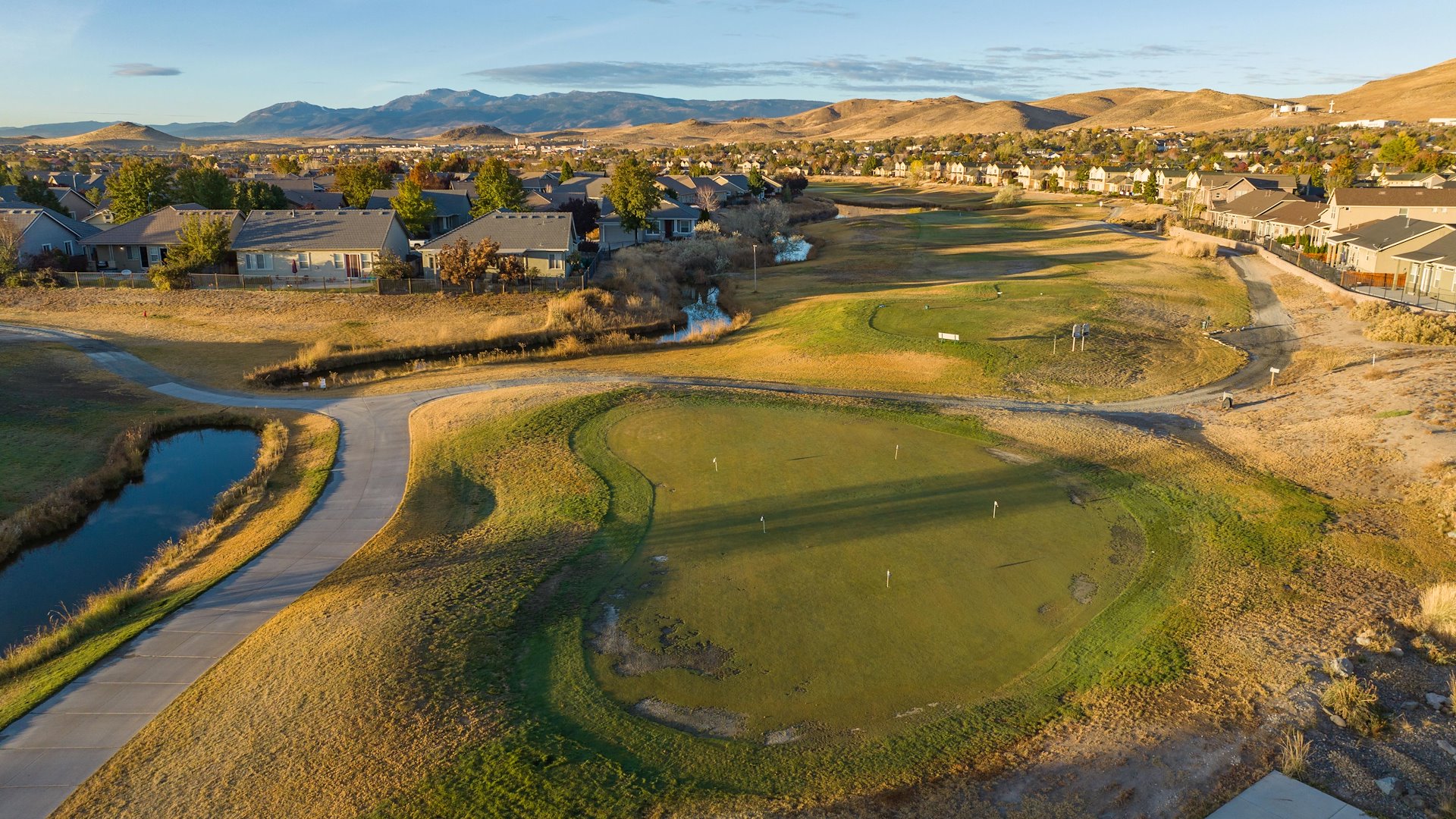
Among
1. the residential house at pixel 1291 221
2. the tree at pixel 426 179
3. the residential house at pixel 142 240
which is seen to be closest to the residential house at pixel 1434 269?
the residential house at pixel 1291 221

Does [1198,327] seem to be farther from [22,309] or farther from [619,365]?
[22,309]

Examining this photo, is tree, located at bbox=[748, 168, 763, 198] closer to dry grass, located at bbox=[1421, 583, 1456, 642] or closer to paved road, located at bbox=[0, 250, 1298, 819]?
paved road, located at bbox=[0, 250, 1298, 819]

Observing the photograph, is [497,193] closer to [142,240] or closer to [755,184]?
[142,240]

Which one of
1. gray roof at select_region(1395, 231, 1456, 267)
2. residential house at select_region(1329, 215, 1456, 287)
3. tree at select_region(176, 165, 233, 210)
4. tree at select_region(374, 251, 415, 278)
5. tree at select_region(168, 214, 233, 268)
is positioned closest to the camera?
gray roof at select_region(1395, 231, 1456, 267)

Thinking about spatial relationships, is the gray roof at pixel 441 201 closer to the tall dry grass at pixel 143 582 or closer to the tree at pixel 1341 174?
the tall dry grass at pixel 143 582

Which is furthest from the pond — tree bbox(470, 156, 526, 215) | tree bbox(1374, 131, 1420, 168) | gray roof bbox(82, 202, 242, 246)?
tree bbox(1374, 131, 1420, 168)
